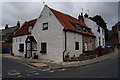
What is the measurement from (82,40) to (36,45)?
25.6 feet

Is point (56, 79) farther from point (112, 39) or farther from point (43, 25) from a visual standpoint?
point (112, 39)

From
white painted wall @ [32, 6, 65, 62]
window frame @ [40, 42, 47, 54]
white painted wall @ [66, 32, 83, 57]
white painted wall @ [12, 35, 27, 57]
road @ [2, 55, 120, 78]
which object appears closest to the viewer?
road @ [2, 55, 120, 78]

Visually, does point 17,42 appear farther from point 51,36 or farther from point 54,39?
point 54,39

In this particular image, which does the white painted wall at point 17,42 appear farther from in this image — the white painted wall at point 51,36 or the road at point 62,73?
the road at point 62,73

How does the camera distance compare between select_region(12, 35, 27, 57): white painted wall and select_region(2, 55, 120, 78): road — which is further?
select_region(12, 35, 27, 57): white painted wall

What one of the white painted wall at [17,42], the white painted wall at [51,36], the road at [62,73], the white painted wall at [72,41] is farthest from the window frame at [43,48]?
the road at [62,73]

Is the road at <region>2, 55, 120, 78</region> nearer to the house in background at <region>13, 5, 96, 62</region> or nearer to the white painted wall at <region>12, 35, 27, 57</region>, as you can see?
the house in background at <region>13, 5, 96, 62</region>

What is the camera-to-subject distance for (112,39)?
4694 centimetres

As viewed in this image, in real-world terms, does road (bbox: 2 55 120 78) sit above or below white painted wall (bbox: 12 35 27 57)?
below

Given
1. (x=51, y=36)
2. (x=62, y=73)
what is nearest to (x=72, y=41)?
(x=51, y=36)

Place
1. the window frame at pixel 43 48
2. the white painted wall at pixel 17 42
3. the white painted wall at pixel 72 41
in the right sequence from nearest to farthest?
1. the white painted wall at pixel 72 41
2. the window frame at pixel 43 48
3. the white painted wall at pixel 17 42

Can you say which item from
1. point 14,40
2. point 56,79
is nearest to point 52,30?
point 56,79

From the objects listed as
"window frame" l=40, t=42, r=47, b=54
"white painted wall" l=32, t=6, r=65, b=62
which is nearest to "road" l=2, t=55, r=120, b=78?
"white painted wall" l=32, t=6, r=65, b=62

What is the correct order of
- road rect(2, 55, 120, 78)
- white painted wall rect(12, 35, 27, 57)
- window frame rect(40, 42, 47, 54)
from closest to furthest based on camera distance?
road rect(2, 55, 120, 78) < window frame rect(40, 42, 47, 54) < white painted wall rect(12, 35, 27, 57)
